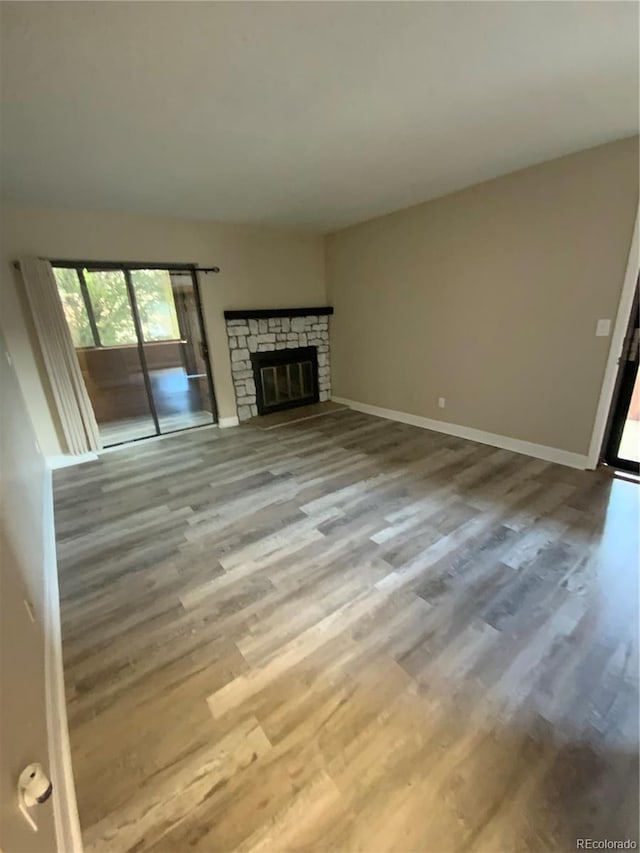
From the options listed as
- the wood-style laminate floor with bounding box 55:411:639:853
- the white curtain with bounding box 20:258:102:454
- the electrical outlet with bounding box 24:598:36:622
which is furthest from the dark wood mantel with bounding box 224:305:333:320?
the electrical outlet with bounding box 24:598:36:622

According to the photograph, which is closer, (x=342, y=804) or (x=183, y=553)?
(x=342, y=804)

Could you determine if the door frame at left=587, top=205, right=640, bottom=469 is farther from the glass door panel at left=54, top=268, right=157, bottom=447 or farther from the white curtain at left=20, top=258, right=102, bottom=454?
the white curtain at left=20, top=258, right=102, bottom=454

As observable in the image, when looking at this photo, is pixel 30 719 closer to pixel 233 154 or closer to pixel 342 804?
pixel 342 804

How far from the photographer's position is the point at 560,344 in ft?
10.1

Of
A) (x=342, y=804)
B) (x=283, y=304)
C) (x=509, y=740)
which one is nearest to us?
(x=342, y=804)

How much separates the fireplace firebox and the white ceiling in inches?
87.8

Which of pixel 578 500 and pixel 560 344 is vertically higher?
pixel 560 344

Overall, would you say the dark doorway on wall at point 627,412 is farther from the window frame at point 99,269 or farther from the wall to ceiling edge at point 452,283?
the window frame at point 99,269

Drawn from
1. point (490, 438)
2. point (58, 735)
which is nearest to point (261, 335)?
point (490, 438)

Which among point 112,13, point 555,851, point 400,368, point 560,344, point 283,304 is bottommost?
point 555,851

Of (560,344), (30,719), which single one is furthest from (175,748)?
(560,344)

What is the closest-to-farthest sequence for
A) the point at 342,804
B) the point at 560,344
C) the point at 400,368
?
the point at 342,804 < the point at 560,344 < the point at 400,368

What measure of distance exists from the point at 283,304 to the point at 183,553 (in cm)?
373

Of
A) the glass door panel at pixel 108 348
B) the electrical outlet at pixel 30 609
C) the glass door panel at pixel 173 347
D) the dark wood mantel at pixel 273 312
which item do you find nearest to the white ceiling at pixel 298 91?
the glass door panel at pixel 108 348
